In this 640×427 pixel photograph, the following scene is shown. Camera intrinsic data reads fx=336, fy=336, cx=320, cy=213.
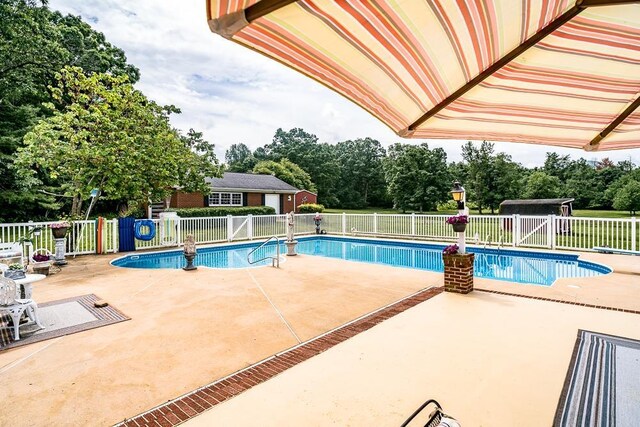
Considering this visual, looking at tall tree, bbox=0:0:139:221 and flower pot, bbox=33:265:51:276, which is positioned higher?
tall tree, bbox=0:0:139:221

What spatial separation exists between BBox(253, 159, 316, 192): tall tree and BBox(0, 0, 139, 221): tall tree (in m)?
20.4

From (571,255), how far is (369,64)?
10.2 meters

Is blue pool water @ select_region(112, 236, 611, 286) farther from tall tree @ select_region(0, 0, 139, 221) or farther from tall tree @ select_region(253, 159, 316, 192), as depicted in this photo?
tall tree @ select_region(253, 159, 316, 192)

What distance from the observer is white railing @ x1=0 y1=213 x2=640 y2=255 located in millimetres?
9836

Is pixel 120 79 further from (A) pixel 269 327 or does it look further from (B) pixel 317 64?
(B) pixel 317 64

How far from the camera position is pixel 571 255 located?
9500 millimetres

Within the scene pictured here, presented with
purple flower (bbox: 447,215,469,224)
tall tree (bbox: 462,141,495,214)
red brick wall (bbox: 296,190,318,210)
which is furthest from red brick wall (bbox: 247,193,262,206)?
purple flower (bbox: 447,215,469,224)

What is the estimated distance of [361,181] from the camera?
45000 millimetres

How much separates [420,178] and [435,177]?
128 cm

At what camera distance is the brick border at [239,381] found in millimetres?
2516

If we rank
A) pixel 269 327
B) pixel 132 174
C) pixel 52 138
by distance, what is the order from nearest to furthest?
pixel 269 327 < pixel 52 138 < pixel 132 174

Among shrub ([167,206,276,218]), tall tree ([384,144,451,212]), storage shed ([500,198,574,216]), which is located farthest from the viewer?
tall tree ([384,144,451,212])

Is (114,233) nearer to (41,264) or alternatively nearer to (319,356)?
(41,264)

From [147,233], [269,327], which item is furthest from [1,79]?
[269,327]
